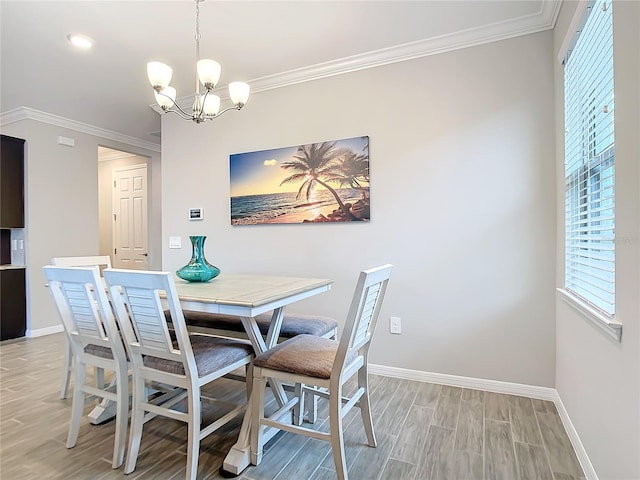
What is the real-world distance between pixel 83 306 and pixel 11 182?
319 cm

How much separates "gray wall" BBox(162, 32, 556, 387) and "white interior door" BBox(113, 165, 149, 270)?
3.23 metres

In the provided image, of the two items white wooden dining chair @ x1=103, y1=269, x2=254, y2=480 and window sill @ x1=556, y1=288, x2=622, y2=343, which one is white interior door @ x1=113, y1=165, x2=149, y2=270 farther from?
window sill @ x1=556, y1=288, x2=622, y2=343

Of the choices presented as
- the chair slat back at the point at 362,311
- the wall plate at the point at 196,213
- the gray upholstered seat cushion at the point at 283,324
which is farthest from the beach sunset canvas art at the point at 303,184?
the chair slat back at the point at 362,311

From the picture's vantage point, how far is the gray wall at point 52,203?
→ 4.04 m

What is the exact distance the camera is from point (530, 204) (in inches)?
93.6

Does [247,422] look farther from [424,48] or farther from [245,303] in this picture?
[424,48]

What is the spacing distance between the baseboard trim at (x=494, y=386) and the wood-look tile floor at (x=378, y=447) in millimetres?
45

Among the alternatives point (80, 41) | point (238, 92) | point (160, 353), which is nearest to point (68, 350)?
point (160, 353)

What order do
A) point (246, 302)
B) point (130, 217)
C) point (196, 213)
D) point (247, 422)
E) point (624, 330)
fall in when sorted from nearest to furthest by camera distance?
point (624, 330), point (246, 302), point (247, 422), point (196, 213), point (130, 217)

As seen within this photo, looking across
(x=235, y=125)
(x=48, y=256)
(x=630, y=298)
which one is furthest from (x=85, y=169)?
(x=630, y=298)

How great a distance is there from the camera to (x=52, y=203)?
426cm

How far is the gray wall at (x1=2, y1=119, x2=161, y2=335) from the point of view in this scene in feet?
13.3

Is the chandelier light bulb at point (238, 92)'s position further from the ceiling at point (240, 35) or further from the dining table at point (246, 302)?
the dining table at point (246, 302)

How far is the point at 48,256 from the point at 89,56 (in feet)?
8.37
